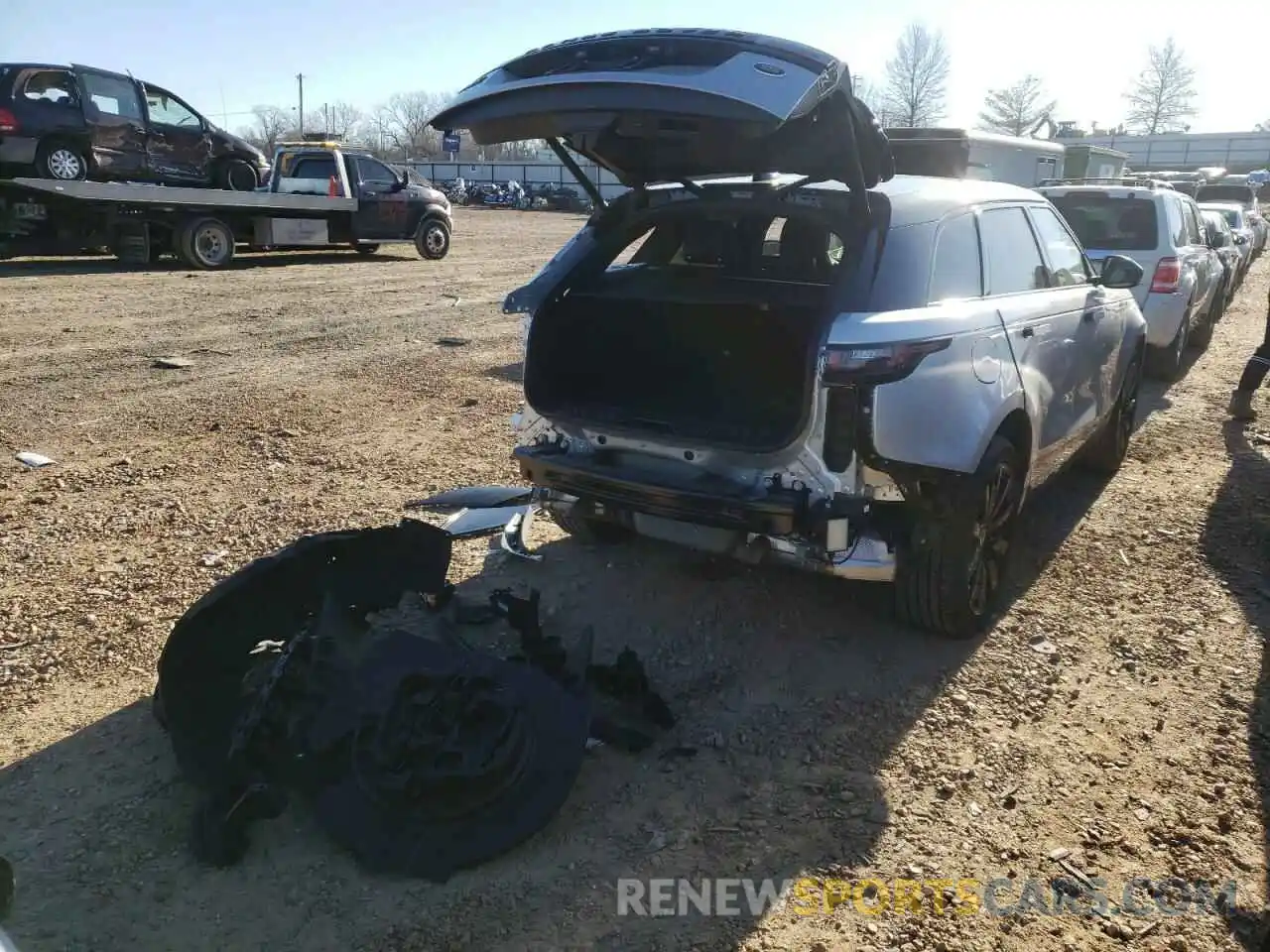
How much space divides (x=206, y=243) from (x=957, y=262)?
14.3 m

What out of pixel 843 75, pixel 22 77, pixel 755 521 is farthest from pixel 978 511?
pixel 22 77

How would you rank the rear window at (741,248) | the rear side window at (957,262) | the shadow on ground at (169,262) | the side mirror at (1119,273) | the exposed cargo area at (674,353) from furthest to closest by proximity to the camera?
the shadow on ground at (169,262), the side mirror at (1119,273), the rear window at (741,248), the exposed cargo area at (674,353), the rear side window at (957,262)

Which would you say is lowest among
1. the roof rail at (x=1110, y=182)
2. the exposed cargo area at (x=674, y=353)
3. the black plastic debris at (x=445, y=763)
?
the black plastic debris at (x=445, y=763)

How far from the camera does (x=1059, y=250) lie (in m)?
5.03

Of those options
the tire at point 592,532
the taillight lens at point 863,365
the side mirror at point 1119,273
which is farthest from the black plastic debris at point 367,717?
the side mirror at point 1119,273

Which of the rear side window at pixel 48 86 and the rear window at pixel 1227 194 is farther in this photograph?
the rear window at pixel 1227 194

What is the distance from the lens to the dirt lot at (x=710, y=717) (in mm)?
2549

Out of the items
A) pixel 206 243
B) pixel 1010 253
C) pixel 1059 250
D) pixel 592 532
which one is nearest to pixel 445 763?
pixel 592 532

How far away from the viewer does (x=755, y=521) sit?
3402 mm

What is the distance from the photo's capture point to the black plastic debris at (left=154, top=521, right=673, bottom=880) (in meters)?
2.71

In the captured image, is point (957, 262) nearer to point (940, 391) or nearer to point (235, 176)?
point (940, 391)

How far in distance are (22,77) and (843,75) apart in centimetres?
1466

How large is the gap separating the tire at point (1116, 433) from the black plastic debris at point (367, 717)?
3.82 metres

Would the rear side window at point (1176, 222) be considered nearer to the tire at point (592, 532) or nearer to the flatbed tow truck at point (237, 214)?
the tire at point (592, 532)
